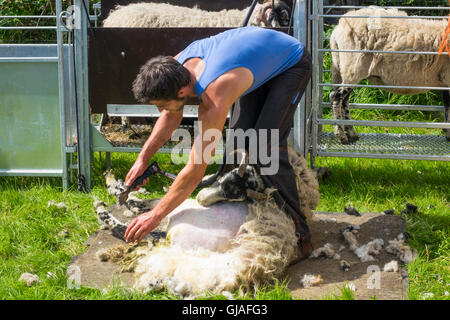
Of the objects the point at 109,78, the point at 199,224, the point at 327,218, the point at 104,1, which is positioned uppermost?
the point at 104,1

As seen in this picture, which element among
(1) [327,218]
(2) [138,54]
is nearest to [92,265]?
(1) [327,218]

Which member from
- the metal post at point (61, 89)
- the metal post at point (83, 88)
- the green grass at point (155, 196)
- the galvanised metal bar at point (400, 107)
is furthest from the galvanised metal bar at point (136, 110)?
the galvanised metal bar at point (400, 107)

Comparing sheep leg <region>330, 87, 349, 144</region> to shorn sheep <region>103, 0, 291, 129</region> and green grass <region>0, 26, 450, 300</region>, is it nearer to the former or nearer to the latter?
green grass <region>0, 26, 450, 300</region>

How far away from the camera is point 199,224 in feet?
11.4

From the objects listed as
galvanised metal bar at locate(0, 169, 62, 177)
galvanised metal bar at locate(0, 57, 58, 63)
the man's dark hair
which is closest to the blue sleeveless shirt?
the man's dark hair

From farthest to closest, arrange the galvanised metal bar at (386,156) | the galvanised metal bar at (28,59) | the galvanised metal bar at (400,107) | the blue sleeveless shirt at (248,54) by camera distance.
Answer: the galvanised metal bar at (400,107)
the galvanised metal bar at (28,59)
the galvanised metal bar at (386,156)
the blue sleeveless shirt at (248,54)

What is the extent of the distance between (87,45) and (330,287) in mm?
3141

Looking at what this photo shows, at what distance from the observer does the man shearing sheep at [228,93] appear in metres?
3.20

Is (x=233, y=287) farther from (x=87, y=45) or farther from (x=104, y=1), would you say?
(x=104, y=1)

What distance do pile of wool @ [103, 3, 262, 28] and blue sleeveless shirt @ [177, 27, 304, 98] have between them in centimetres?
206

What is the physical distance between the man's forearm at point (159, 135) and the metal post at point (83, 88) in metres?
1.67

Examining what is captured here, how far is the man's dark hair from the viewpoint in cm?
316

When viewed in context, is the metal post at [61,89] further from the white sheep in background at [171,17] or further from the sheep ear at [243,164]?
the sheep ear at [243,164]

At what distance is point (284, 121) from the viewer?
12.3 ft
